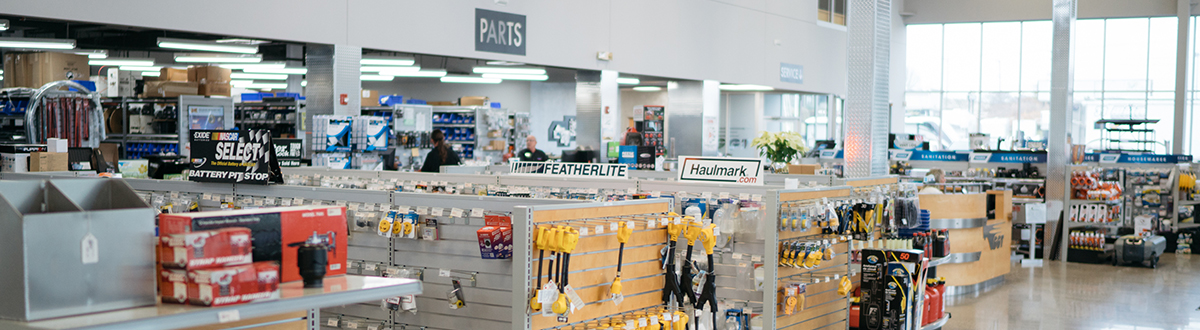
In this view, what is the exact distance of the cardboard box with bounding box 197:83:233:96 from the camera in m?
10.7

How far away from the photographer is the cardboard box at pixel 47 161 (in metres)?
6.04

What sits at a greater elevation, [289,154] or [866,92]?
[866,92]

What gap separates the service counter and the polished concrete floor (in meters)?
0.22

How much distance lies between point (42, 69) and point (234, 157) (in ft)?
22.2

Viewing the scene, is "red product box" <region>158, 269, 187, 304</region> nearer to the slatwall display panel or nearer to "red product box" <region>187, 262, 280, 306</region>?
"red product box" <region>187, 262, 280, 306</region>

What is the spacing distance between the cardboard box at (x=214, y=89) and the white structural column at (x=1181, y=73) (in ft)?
66.3

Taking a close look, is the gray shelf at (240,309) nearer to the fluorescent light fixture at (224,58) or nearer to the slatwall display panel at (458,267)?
the slatwall display panel at (458,267)

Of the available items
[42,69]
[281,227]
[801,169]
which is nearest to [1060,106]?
[801,169]

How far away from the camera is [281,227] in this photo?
8.14ft

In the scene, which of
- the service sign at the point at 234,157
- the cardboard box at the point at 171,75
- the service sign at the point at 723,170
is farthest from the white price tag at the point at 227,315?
the cardboard box at the point at 171,75

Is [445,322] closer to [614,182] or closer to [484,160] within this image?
[614,182]

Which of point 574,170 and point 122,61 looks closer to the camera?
point 574,170

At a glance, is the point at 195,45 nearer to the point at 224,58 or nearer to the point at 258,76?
the point at 224,58

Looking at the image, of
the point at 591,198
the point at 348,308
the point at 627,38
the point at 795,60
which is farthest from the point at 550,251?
the point at 795,60
